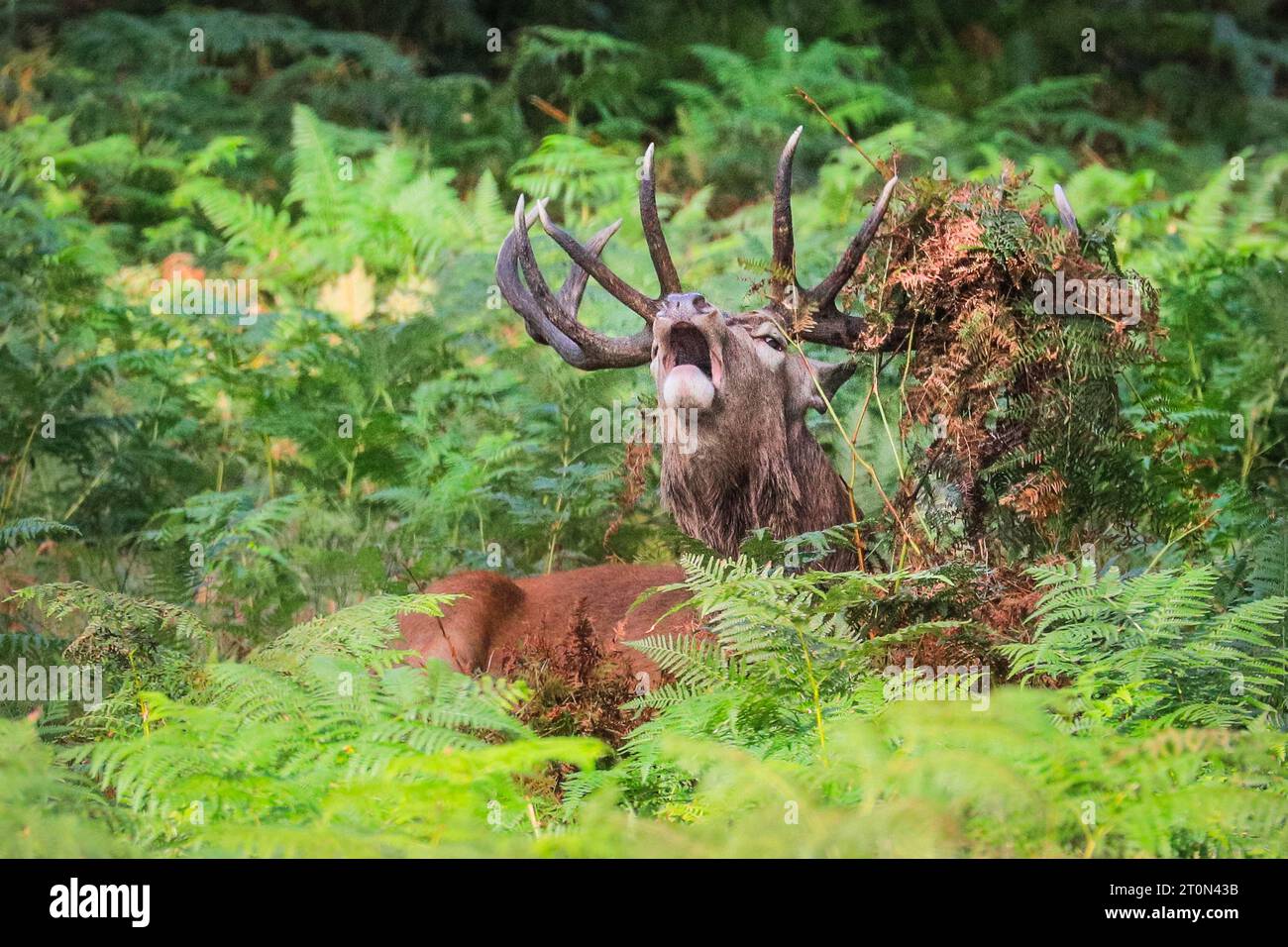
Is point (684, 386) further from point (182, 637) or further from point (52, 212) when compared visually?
point (52, 212)

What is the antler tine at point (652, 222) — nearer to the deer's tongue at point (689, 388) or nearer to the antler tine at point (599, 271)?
the antler tine at point (599, 271)

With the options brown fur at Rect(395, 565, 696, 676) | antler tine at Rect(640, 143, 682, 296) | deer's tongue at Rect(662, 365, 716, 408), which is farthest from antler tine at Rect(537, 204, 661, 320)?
brown fur at Rect(395, 565, 696, 676)

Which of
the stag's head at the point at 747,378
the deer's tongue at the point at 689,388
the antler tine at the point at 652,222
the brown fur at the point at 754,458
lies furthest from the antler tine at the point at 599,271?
the deer's tongue at the point at 689,388

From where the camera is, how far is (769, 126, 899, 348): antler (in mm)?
6537

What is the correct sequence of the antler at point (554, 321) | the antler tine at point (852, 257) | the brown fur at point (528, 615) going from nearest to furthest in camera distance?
the antler tine at point (852, 257) < the brown fur at point (528, 615) < the antler at point (554, 321)

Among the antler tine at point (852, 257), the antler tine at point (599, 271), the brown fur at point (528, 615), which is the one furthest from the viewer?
the brown fur at point (528, 615)

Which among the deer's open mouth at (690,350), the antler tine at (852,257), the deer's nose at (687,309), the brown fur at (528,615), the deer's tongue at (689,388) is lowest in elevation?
the brown fur at (528,615)

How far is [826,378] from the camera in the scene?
7137mm

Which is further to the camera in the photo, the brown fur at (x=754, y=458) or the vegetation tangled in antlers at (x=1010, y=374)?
the brown fur at (x=754, y=458)

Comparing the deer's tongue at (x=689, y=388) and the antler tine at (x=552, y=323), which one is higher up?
the antler tine at (x=552, y=323)

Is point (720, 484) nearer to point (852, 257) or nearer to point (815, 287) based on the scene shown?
point (815, 287)

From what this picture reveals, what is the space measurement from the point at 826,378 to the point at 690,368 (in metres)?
0.82

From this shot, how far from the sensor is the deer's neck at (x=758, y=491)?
693cm

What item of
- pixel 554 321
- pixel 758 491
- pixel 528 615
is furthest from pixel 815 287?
pixel 528 615
